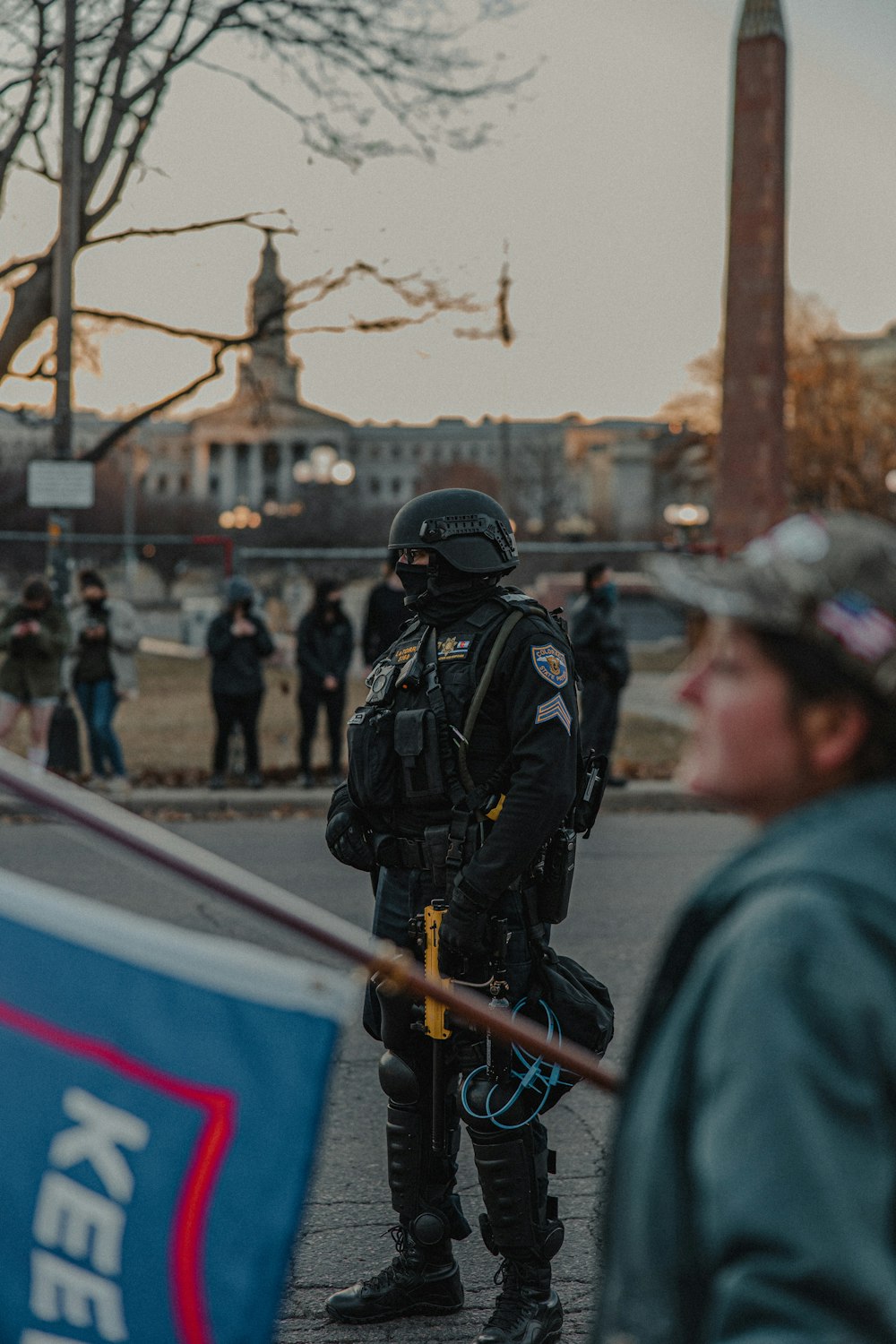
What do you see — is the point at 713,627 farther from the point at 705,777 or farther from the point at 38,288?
the point at 38,288

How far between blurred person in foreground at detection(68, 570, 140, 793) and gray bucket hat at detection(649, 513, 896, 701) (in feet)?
35.9

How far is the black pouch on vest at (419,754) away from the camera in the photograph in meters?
3.48

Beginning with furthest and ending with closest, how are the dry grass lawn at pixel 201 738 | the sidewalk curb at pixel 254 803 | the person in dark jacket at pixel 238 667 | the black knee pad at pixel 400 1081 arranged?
the dry grass lawn at pixel 201 738 < the person in dark jacket at pixel 238 667 < the sidewalk curb at pixel 254 803 < the black knee pad at pixel 400 1081

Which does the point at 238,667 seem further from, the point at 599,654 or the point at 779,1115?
the point at 779,1115

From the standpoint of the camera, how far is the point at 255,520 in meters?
59.5

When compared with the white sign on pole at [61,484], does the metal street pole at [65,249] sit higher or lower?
higher

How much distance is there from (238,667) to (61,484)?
2507 mm

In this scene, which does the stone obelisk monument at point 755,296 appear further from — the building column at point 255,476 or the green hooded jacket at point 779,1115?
the building column at point 255,476

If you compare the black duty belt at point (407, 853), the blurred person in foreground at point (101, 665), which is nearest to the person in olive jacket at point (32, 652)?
the blurred person in foreground at point (101, 665)

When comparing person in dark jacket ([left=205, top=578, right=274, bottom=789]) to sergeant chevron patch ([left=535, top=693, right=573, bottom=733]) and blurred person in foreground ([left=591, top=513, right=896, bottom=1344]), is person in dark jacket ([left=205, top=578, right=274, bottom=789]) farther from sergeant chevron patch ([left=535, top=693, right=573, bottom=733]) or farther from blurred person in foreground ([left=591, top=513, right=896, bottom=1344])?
blurred person in foreground ([left=591, top=513, right=896, bottom=1344])

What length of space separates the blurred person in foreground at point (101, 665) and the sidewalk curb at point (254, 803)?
0.44 metres

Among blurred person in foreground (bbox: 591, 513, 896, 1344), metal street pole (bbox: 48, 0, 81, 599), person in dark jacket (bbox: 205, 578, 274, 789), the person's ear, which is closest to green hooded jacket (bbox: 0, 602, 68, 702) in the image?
person in dark jacket (bbox: 205, 578, 274, 789)

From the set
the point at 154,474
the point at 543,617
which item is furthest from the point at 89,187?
the point at 154,474

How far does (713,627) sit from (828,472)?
146ft
